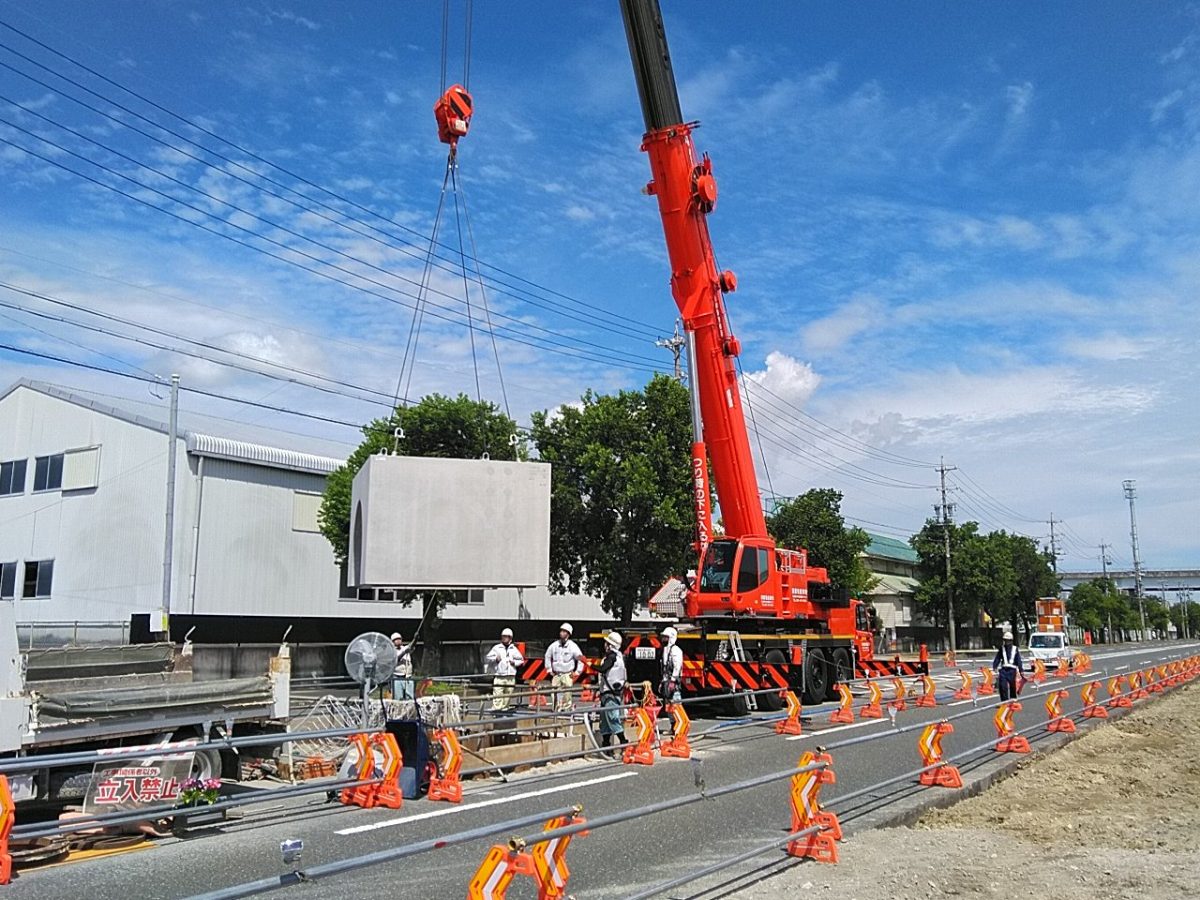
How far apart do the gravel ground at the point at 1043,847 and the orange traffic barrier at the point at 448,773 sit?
4333mm

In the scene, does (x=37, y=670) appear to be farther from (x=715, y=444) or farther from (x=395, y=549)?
(x=715, y=444)

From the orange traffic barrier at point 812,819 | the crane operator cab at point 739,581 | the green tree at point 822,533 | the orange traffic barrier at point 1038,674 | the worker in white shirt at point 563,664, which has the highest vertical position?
the green tree at point 822,533

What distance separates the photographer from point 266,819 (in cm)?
977

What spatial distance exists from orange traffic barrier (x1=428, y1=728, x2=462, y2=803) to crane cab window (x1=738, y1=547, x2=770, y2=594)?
9167mm

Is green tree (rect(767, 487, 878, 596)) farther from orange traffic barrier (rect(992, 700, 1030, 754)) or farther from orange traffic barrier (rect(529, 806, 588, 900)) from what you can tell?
orange traffic barrier (rect(529, 806, 588, 900))

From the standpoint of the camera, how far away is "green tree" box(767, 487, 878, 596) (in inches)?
1937

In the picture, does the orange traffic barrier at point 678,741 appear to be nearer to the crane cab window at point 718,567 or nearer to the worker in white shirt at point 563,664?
the worker in white shirt at point 563,664

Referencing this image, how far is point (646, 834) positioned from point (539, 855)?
3.86 meters

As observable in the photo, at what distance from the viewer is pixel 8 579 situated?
39125 mm

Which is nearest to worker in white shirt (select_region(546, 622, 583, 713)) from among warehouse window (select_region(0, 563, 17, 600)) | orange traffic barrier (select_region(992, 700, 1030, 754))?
orange traffic barrier (select_region(992, 700, 1030, 754))

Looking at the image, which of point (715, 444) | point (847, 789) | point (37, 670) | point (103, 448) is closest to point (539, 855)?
point (847, 789)

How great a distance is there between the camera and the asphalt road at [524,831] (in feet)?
23.9

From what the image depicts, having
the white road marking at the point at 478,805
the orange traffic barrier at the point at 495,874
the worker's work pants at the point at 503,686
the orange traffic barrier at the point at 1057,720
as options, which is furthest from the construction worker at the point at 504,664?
the orange traffic barrier at the point at 495,874

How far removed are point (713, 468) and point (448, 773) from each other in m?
10.0
